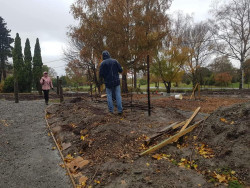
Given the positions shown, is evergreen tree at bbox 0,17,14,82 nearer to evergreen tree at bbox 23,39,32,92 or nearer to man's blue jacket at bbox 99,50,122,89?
evergreen tree at bbox 23,39,32,92

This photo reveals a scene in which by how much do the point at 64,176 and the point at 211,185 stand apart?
2.14m

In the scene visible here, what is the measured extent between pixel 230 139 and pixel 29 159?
147 inches

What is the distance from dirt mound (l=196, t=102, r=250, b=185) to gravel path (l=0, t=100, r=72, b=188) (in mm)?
2352

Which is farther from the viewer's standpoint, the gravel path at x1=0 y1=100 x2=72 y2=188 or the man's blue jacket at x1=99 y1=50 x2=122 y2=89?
the man's blue jacket at x1=99 y1=50 x2=122 y2=89

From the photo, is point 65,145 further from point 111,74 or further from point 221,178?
point 221,178

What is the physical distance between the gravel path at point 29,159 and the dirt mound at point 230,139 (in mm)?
2352

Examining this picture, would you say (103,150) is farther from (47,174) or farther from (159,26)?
(159,26)

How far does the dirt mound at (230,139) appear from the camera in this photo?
9.04 ft

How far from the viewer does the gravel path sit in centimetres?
287

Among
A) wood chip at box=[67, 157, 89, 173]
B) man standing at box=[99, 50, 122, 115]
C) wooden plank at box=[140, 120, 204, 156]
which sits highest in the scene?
man standing at box=[99, 50, 122, 115]

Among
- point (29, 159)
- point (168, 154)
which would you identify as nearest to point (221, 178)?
point (168, 154)

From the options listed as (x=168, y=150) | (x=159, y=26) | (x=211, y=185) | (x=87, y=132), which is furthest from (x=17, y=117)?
(x=159, y=26)

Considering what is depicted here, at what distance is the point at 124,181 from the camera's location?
262 cm

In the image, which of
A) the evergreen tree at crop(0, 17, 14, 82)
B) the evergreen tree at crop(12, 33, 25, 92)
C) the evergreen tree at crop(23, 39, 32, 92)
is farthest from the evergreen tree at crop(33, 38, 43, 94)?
the evergreen tree at crop(0, 17, 14, 82)
